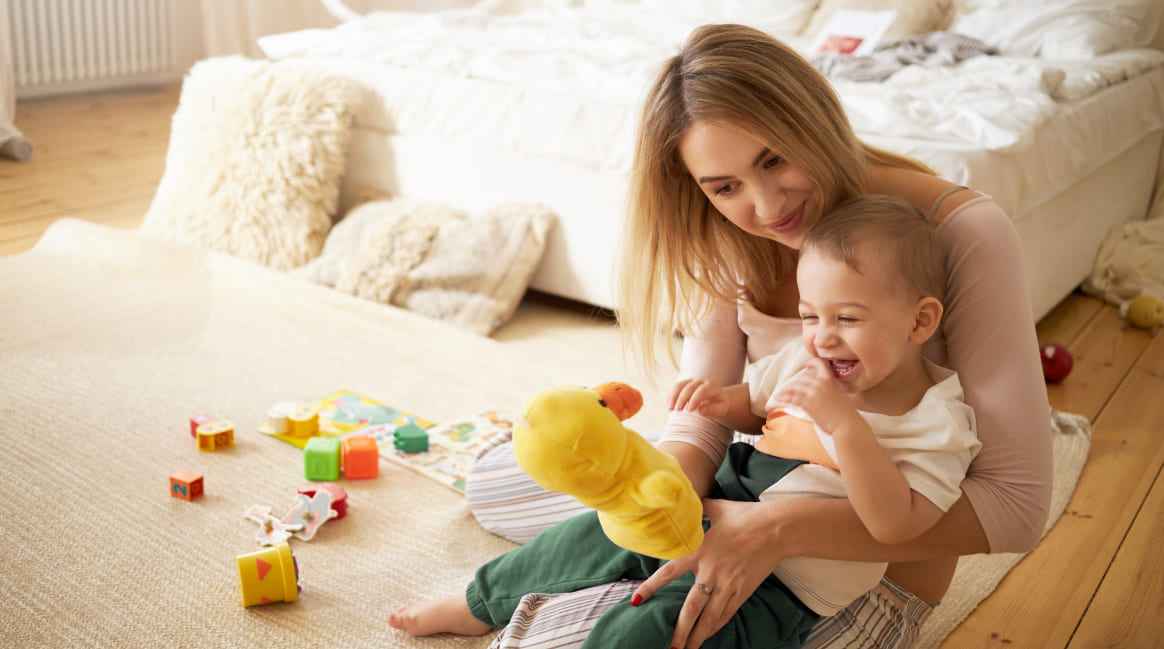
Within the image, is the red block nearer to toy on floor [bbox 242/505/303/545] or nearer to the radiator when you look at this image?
toy on floor [bbox 242/505/303/545]

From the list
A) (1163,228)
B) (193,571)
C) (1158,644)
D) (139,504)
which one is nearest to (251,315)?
(139,504)

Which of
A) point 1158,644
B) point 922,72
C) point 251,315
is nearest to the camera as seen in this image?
point 1158,644

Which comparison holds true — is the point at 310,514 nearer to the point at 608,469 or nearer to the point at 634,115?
the point at 608,469

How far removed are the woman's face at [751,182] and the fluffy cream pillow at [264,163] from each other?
1720 millimetres

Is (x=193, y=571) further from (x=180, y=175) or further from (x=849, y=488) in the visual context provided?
(x=180, y=175)

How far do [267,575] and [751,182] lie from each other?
804mm

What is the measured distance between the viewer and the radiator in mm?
4125

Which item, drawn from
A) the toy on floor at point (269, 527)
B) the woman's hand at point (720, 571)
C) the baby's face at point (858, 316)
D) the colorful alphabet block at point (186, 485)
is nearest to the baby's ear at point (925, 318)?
the baby's face at point (858, 316)

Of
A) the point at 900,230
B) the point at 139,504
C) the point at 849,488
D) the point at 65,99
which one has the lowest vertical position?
the point at 65,99

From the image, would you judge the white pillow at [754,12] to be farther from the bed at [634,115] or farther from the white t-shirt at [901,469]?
the white t-shirt at [901,469]

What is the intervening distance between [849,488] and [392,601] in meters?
0.70

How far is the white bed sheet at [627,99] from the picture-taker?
2.07 m

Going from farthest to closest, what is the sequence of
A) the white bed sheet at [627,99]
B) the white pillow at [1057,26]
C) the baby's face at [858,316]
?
1. the white pillow at [1057,26]
2. the white bed sheet at [627,99]
3. the baby's face at [858,316]

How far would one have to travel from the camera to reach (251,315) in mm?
2338
